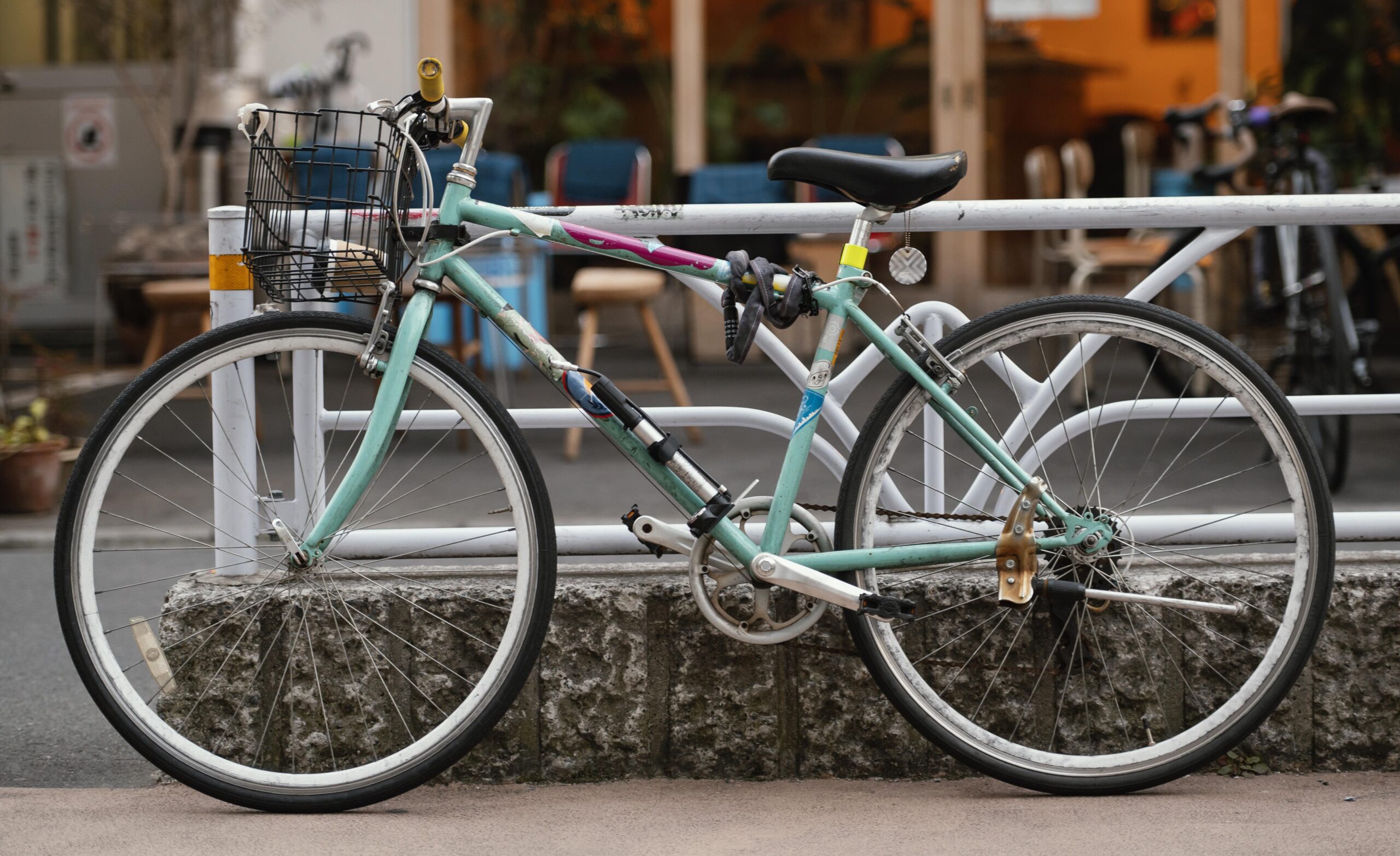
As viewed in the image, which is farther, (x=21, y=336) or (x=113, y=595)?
(x=21, y=336)

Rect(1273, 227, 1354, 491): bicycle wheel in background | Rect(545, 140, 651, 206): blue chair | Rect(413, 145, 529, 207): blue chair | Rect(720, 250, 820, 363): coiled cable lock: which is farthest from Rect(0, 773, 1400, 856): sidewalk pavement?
Rect(545, 140, 651, 206): blue chair

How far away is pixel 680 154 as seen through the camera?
1020 cm

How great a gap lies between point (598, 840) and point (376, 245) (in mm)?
1131

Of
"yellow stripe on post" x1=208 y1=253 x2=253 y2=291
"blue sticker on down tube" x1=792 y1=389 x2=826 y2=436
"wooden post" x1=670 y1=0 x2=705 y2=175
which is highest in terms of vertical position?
"wooden post" x1=670 y1=0 x2=705 y2=175

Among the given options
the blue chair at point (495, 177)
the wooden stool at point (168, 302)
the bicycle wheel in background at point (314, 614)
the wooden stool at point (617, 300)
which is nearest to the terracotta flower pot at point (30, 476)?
the wooden stool at point (168, 302)

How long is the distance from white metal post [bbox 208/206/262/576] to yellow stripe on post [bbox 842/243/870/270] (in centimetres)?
110

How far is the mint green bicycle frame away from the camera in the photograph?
2480 millimetres

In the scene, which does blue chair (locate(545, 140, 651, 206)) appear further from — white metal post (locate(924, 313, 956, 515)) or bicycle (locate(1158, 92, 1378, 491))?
white metal post (locate(924, 313, 956, 515))

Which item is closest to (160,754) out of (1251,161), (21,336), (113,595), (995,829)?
(995,829)

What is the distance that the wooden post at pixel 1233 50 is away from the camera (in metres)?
9.84

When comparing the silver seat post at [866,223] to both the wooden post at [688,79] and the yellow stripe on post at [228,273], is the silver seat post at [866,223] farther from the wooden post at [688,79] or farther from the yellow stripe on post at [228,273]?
the wooden post at [688,79]

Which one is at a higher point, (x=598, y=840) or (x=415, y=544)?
(x=415, y=544)

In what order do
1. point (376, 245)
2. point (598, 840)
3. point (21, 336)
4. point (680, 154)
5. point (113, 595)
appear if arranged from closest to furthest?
point (598, 840) → point (376, 245) → point (113, 595) → point (21, 336) → point (680, 154)

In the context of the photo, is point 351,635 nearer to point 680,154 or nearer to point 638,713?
point 638,713
